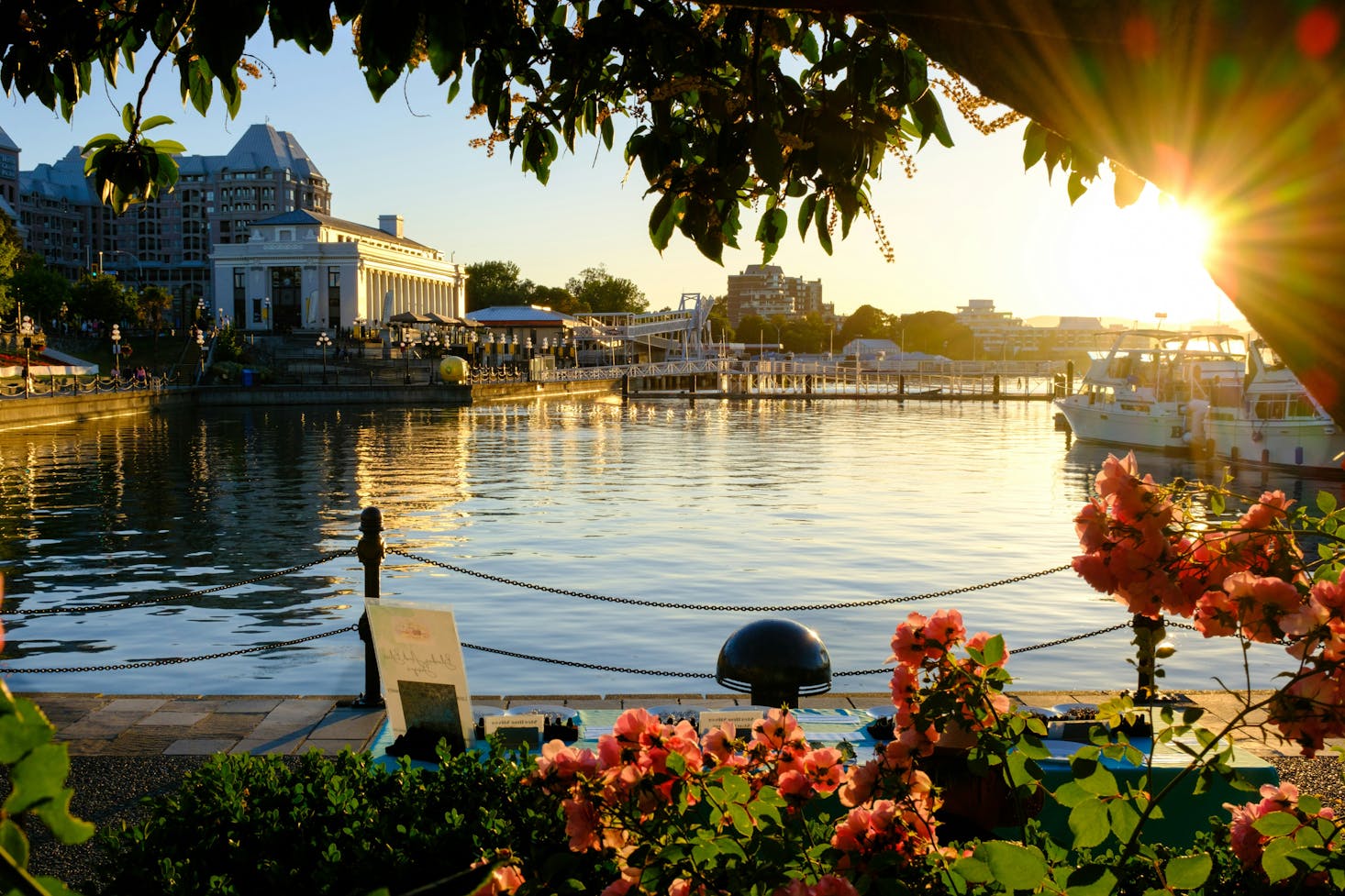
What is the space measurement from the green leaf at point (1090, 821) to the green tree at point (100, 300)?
115 m

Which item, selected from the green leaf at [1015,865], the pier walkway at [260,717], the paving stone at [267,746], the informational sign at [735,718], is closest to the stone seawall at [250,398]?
the pier walkway at [260,717]

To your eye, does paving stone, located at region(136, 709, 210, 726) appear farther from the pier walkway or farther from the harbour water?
the harbour water

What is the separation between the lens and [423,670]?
619 cm

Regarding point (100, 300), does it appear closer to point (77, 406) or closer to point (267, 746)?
point (77, 406)

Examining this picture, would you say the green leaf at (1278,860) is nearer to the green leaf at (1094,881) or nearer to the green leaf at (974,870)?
the green leaf at (1094,881)

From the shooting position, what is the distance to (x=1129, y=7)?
2.22 m

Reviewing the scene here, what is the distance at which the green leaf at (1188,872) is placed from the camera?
8.57ft

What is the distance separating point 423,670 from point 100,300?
11254 cm

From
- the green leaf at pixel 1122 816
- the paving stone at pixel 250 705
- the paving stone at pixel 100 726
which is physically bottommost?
the paving stone at pixel 250 705

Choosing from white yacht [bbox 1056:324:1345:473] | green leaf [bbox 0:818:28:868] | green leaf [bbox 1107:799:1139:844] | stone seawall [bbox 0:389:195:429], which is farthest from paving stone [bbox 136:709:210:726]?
stone seawall [bbox 0:389:195:429]

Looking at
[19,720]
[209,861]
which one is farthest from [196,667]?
[19,720]

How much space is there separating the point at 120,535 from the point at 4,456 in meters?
16.6

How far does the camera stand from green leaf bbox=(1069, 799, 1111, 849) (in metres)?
2.75

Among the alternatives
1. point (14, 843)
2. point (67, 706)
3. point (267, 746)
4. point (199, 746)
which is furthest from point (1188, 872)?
point (67, 706)
